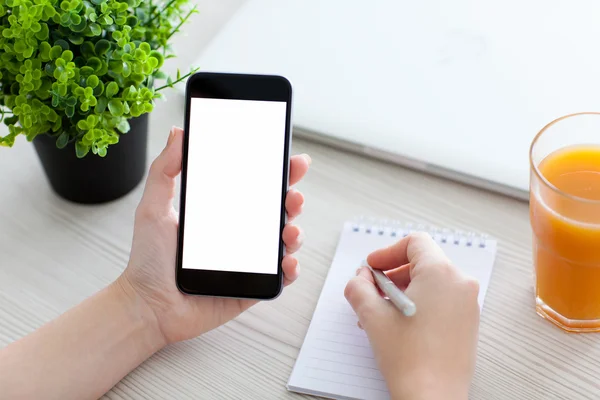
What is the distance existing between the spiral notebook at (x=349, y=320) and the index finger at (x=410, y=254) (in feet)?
0.22

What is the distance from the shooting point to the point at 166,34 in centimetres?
96

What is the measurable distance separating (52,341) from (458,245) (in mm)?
487

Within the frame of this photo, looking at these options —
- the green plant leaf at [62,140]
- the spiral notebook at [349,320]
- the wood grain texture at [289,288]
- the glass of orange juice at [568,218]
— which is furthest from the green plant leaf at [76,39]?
the glass of orange juice at [568,218]

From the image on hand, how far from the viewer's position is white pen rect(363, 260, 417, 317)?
774 mm

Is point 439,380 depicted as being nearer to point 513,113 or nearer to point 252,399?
point 252,399

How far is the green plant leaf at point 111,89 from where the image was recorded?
0.85 m

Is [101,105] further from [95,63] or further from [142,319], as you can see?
[142,319]

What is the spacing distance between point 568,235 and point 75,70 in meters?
0.56

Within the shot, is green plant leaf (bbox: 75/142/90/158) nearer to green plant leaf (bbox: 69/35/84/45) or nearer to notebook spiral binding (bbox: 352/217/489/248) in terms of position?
green plant leaf (bbox: 69/35/84/45)

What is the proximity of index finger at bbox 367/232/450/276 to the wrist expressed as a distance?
254 millimetres

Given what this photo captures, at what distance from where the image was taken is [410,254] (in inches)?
33.1

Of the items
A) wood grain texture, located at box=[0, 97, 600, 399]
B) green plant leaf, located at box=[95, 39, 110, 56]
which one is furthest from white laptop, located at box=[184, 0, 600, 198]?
green plant leaf, located at box=[95, 39, 110, 56]

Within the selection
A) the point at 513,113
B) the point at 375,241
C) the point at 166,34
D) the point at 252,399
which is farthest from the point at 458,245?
the point at 166,34

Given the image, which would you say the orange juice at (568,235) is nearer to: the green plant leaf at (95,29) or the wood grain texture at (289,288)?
the wood grain texture at (289,288)
